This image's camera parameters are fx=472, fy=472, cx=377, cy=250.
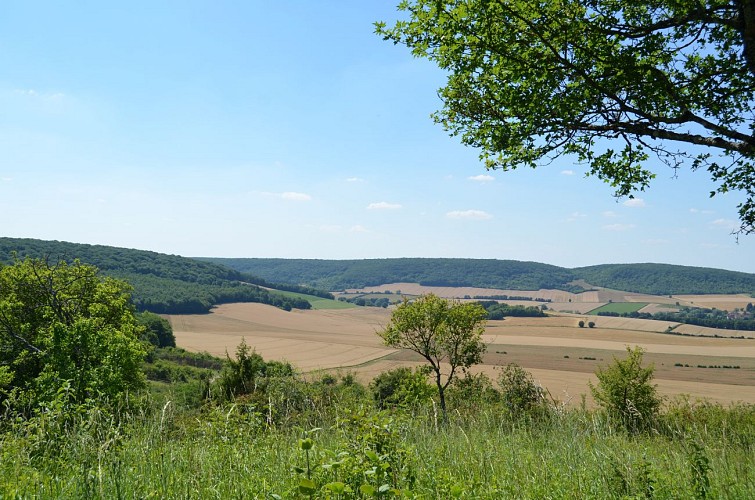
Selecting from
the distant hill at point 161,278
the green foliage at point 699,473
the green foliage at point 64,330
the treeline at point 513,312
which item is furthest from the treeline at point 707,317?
the green foliage at point 699,473

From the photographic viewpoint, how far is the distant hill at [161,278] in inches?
5221

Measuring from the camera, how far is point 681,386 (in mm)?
58594

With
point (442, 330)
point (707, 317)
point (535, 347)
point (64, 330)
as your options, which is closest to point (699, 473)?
point (64, 330)

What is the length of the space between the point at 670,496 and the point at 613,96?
5740 millimetres

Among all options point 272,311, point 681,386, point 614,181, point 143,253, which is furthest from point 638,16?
point 143,253

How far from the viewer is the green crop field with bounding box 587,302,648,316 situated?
16227cm

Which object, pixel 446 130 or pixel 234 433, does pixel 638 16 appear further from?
pixel 234 433

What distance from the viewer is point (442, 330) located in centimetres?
3625

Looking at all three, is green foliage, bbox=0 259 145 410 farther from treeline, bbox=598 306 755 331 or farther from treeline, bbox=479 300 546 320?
treeline, bbox=598 306 755 331

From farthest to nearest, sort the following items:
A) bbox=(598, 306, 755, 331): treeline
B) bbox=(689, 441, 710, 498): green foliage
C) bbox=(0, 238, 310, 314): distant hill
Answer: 1. bbox=(0, 238, 310, 314): distant hill
2. bbox=(598, 306, 755, 331): treeline
3. bbox=(689, 441, 710, 498): green foliage

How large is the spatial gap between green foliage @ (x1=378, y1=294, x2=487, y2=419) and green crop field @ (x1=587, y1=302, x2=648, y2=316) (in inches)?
5475

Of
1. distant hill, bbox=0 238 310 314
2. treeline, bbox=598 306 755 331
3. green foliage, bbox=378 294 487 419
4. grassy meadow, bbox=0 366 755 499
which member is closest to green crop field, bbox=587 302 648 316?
treeline, bbox=598 306 755 331

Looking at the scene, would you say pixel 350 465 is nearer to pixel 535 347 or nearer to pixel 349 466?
pixel 349 466

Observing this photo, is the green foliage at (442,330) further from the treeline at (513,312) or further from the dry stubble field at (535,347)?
the treeline at (513,312)
